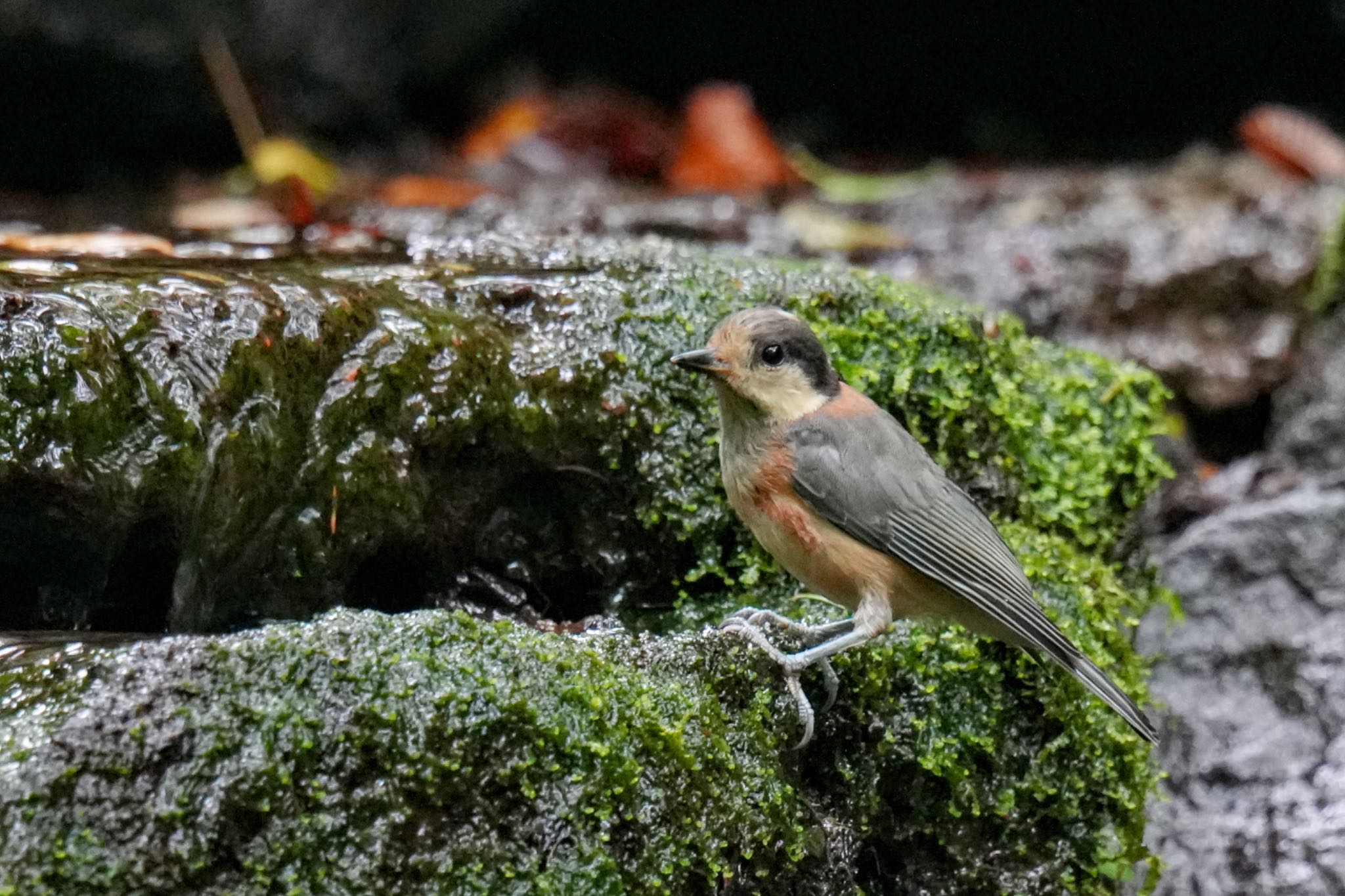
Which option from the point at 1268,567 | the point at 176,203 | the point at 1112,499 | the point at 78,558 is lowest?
the point at 1268,567

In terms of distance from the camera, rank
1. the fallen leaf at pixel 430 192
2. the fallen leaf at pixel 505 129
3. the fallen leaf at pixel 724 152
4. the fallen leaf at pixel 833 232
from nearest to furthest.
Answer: the fallen leaf at pixel 833 232 → the fallen leaf at pixel 430 192 → the fallen leaf at pixel 724 152 → the fallen leaf at pixel 505 129

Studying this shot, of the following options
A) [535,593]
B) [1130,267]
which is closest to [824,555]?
[535,593]

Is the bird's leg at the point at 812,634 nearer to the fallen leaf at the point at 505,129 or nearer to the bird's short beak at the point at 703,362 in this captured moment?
the bird's short beak at the point at 703,362

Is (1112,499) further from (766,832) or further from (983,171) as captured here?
(983,171)

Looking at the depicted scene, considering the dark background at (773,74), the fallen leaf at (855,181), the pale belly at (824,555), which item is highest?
the dark background at (773,74)

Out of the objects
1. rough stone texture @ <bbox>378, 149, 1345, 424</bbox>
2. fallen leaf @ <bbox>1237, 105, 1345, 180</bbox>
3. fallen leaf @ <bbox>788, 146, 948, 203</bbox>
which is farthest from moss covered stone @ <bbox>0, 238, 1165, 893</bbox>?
fallen leaf @ <bbox>1237, 105, 1345, 180</bbox>

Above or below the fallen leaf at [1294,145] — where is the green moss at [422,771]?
below

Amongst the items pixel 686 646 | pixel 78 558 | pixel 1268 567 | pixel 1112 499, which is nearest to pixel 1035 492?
pixel 1112 499

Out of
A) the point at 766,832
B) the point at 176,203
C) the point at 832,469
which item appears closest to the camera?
the point at 766,832

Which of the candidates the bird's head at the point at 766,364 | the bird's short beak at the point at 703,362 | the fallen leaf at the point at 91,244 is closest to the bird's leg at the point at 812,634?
the bird's head at the point at 766,364
